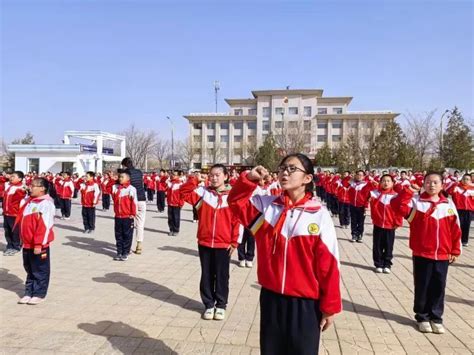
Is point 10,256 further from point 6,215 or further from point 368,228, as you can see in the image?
point 368,228

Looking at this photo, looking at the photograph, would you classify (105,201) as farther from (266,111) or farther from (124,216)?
(266,111)

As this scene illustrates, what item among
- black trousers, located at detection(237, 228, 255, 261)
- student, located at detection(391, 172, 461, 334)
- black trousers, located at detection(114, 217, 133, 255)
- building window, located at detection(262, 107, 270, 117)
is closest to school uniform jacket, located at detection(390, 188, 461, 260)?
student, located at detection(391, 172, 461, 334)

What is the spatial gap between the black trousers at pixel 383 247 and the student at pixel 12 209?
7192 millimetres

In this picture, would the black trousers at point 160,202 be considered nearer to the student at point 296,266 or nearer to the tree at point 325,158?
the student at point 296,266

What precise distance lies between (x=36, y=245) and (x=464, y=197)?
9.94 meters

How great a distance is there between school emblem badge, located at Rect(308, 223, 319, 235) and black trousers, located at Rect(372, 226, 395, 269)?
5023 millimetres

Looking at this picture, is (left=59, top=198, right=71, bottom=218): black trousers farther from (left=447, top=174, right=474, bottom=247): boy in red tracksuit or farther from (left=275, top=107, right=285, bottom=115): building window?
(left=275, top=107, right=285, bottom=115): building window

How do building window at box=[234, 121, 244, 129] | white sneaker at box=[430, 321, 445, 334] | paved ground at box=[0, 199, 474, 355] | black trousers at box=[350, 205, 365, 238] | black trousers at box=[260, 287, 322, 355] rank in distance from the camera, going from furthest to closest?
building window at box=[234, 121, 244, 129]
black trousers at box=[350, 205, 365, 238]
white sneaker at box=[430, 321, 445, 334]
paved ground at box=[0, 199, 474, 355]
black trousers at box=[260, 287, 322, 355]

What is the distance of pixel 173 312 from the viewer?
15.7 feet

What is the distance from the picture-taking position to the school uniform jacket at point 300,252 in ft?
8.09

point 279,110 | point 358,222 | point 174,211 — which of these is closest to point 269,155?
point 279,110

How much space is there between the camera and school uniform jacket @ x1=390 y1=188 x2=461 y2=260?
14.5ft

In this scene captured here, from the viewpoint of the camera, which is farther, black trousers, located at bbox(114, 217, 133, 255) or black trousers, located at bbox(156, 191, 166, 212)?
black trousers, located at bbox(156, 191, 166, 212)

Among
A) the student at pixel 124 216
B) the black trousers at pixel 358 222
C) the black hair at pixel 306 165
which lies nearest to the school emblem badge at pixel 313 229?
the black hair at pixel 306 165
